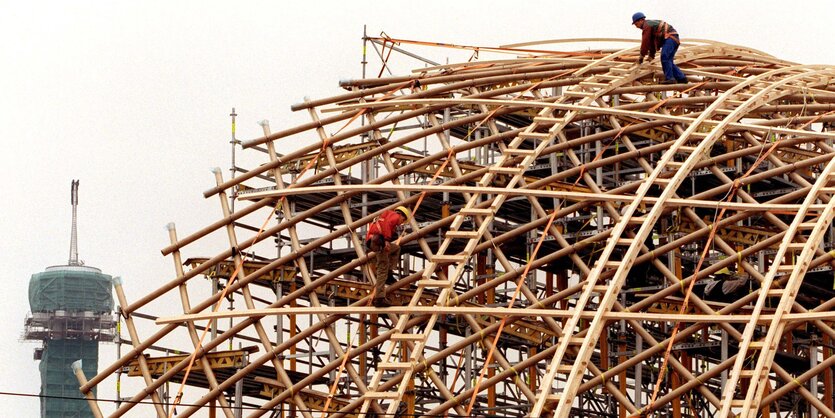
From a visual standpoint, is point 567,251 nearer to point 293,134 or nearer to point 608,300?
point 608,300

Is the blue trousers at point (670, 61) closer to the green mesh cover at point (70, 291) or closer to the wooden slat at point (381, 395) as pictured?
the wooden slat at point (381, 395)

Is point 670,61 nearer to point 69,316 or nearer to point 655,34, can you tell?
point 655,34

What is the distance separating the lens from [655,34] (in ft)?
124

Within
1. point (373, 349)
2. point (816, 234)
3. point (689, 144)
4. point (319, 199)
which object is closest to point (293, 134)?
point (319, 199)

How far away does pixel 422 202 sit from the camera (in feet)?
126

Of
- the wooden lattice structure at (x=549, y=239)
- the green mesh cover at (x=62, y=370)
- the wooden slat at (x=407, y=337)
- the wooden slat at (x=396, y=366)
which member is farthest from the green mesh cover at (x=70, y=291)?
the wooden slat at (x=396, y=366)

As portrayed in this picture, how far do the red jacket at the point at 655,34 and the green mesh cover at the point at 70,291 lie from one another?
161m

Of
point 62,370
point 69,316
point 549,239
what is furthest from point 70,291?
point 549,239

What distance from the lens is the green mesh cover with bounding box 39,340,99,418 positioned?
18315 centimetres

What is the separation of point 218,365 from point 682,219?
923 cm

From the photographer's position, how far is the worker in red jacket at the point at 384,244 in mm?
34125

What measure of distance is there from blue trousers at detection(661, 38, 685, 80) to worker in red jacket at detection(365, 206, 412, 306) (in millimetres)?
6294

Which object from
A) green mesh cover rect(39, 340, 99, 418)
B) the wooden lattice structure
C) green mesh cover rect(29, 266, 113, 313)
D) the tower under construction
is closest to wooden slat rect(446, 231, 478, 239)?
the wooden lattice structure

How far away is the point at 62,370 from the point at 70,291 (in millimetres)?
9005
